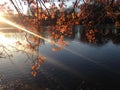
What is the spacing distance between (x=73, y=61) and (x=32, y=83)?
11.9 m

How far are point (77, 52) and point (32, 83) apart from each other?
18864 mm

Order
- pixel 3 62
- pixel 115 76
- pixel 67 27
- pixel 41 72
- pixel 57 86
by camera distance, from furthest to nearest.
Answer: pixel 3 62 < pixel 41 72 < pixel 115 76 < pixel 57 86 < pixel 67 27

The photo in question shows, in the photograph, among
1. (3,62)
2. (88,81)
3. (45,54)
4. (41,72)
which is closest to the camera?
(88,81)

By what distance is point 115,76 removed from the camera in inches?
1005

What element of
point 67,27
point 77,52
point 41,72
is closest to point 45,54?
point 77,52

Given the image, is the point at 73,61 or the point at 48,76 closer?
the point at 48,76

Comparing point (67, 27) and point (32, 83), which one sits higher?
point (67, 27)

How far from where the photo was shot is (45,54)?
39.5 metres

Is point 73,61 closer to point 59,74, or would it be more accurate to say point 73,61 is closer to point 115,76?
point 59,74

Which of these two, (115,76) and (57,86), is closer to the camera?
(57,86)

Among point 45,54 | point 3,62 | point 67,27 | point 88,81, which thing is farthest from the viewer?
point 45,54

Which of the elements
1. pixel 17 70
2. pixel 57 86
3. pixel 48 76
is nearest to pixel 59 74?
Result: pixel 48 76

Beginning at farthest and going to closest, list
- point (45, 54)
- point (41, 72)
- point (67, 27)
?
1. point (45, 54)
2. point (41, 72)
3. point (67, 27)

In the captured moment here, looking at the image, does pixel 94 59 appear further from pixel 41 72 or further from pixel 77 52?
pixel 41 72
